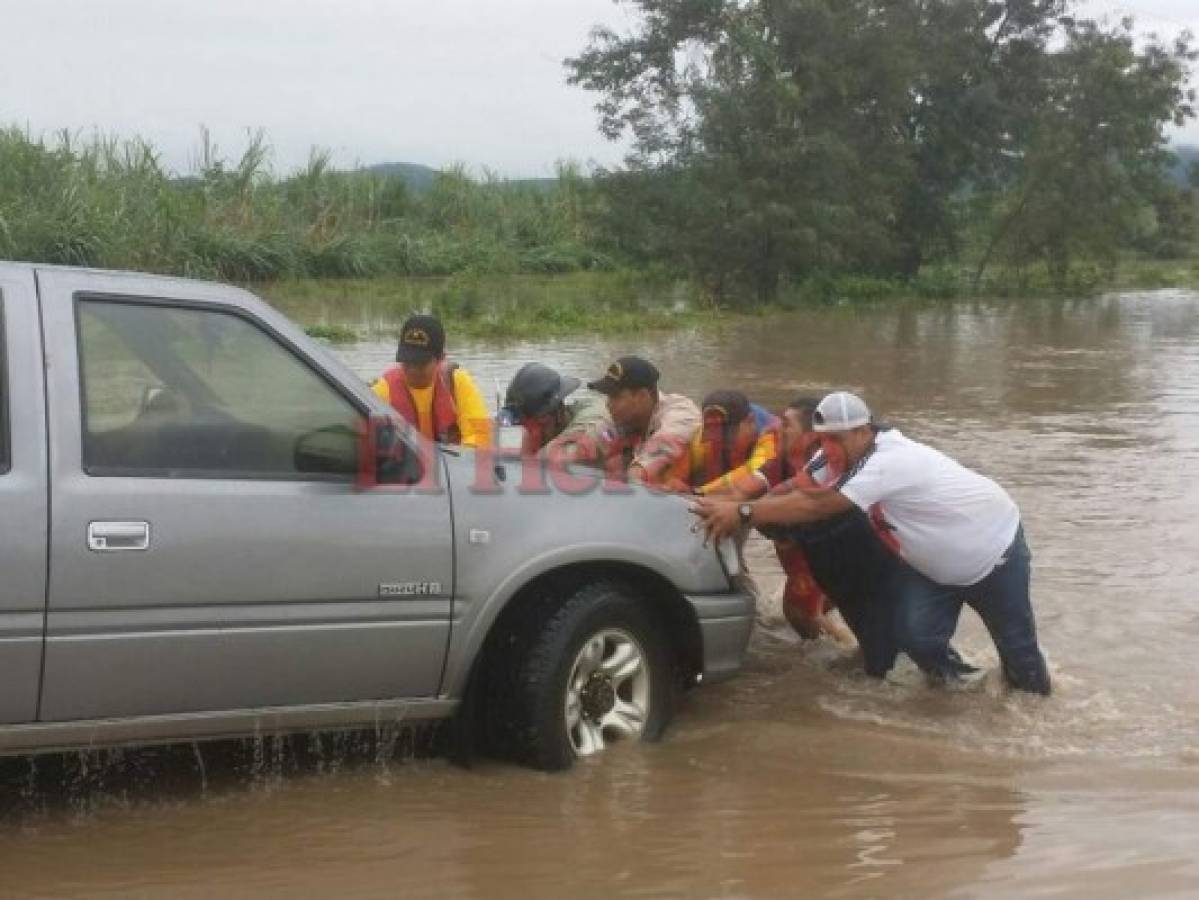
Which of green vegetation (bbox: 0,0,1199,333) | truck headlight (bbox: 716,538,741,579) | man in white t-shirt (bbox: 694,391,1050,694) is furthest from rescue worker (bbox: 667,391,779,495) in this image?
green vegetation (bbox: 0,0,1199,333)

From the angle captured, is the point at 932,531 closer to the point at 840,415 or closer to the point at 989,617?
the point at 989,617

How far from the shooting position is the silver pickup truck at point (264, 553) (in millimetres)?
4395

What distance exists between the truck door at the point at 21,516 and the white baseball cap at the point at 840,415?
300cm

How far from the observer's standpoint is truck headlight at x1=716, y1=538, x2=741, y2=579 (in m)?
5.69

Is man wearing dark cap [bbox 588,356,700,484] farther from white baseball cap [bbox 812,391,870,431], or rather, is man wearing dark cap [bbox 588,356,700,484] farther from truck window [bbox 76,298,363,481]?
truck window [bbox 76,298,363,481]

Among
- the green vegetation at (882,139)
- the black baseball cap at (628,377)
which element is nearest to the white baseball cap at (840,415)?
the black baseball cap at (628,377)

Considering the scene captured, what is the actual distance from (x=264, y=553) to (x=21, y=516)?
68cm

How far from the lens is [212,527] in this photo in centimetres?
456

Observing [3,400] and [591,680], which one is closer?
[3,400]

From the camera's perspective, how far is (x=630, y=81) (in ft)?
122

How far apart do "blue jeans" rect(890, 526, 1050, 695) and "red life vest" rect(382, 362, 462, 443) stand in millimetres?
2116

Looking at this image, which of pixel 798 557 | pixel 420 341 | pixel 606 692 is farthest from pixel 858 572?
pixel 420 341

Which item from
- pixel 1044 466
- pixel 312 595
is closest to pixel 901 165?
pixel 1044 466

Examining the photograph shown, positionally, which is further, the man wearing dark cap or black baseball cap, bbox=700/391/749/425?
black baseball cap, bbox=700/391/749/425
